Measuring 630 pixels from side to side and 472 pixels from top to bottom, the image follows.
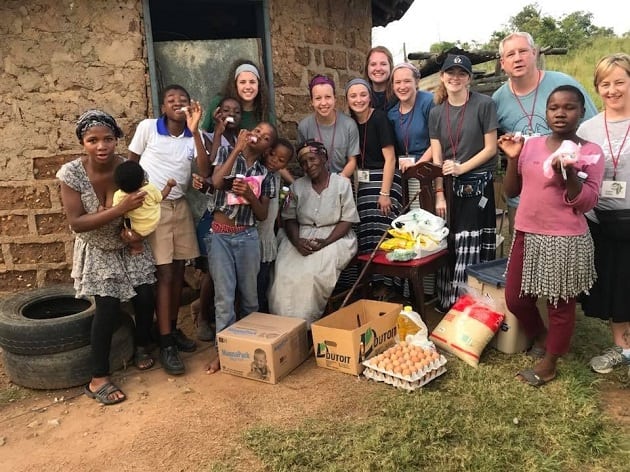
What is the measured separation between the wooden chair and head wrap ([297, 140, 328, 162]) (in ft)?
2.46

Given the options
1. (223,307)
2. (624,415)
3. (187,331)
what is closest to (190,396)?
(223,307)

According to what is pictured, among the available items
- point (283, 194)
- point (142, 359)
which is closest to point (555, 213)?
point (283, 194)

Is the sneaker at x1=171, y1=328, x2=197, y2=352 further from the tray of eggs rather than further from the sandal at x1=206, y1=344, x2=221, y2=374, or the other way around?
the tray of eggs

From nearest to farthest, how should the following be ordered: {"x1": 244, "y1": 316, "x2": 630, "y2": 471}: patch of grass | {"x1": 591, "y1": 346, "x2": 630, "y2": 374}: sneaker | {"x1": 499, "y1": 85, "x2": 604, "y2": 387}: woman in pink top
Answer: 1. {"x1": 244, "y1": 316, "x2": 630, "y2": 471}: patch of grass
2. {"x1": 499, "y1": 85, "x2": 604, "y2": 387}: woman in pink top
3. {"x1": 591, "y1": 346, "x2": 630, "y2": 374}: sneaker

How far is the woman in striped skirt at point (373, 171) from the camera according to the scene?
14.2ft

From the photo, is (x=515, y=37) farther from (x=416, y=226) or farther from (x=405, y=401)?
(x=405, y=401)

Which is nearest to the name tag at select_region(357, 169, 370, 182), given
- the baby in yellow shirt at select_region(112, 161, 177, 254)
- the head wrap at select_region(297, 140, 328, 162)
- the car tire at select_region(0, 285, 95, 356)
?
the head wrap at select_region(297, 140, 328, 162)

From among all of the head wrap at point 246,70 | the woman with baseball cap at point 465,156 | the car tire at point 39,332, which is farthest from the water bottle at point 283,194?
the car tire at point 39,332

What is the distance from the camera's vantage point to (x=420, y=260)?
4051 millimetres

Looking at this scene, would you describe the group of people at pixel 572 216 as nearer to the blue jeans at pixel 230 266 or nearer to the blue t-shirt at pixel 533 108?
the blue t-shirt at pixel 533 108

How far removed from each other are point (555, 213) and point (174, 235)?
256cm

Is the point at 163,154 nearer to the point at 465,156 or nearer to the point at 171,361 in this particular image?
the point at 171,361

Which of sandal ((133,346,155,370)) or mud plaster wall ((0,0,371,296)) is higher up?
mud plaster wall ((0,0,371,296))

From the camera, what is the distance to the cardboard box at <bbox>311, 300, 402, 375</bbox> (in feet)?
11.4
